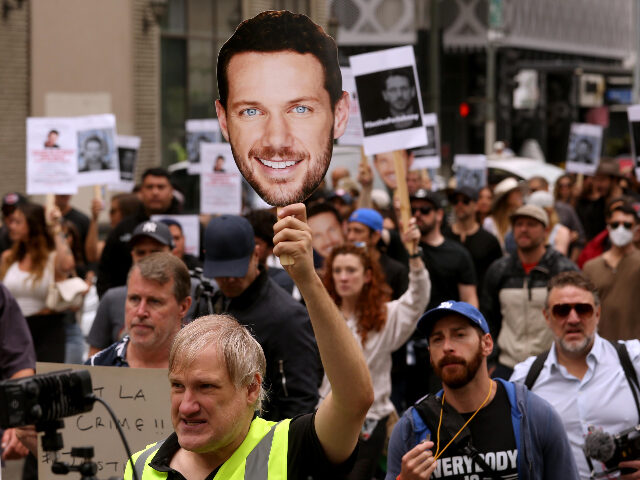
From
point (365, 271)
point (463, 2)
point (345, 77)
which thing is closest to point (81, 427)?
point (365, 271)

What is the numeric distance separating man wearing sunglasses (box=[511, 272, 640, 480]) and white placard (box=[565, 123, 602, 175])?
10.3 metres

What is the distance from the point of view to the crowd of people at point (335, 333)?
10.7 ft

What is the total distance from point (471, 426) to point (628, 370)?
3.68 ft

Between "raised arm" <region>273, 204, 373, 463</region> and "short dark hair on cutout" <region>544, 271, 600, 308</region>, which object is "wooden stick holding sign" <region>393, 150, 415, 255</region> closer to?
"short dark hair on cutout" <region>544, 271, 600, 308</region>

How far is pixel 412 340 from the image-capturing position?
27.3 ft

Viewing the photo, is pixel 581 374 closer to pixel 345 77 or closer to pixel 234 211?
pixel 345 77

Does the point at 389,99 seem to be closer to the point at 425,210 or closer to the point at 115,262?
the point at 425,210

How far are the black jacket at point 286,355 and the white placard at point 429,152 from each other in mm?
7400

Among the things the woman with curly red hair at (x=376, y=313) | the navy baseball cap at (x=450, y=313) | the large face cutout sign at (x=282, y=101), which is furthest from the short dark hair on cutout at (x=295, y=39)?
the woman with curly red hair at (x=376, y=313)

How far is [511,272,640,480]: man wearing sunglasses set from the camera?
17.0ft

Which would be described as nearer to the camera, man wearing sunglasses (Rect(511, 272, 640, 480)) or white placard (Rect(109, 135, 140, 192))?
man wearing sunglasses (Rect(511, 272, 640, 480))

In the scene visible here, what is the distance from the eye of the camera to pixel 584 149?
1587 cm

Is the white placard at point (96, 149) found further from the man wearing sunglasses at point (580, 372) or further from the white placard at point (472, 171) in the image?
the white placard at point (472, 171)

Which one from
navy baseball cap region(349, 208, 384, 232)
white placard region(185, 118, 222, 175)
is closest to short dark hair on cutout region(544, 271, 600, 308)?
navy baseball cap region(349, 208, 384, 232)
